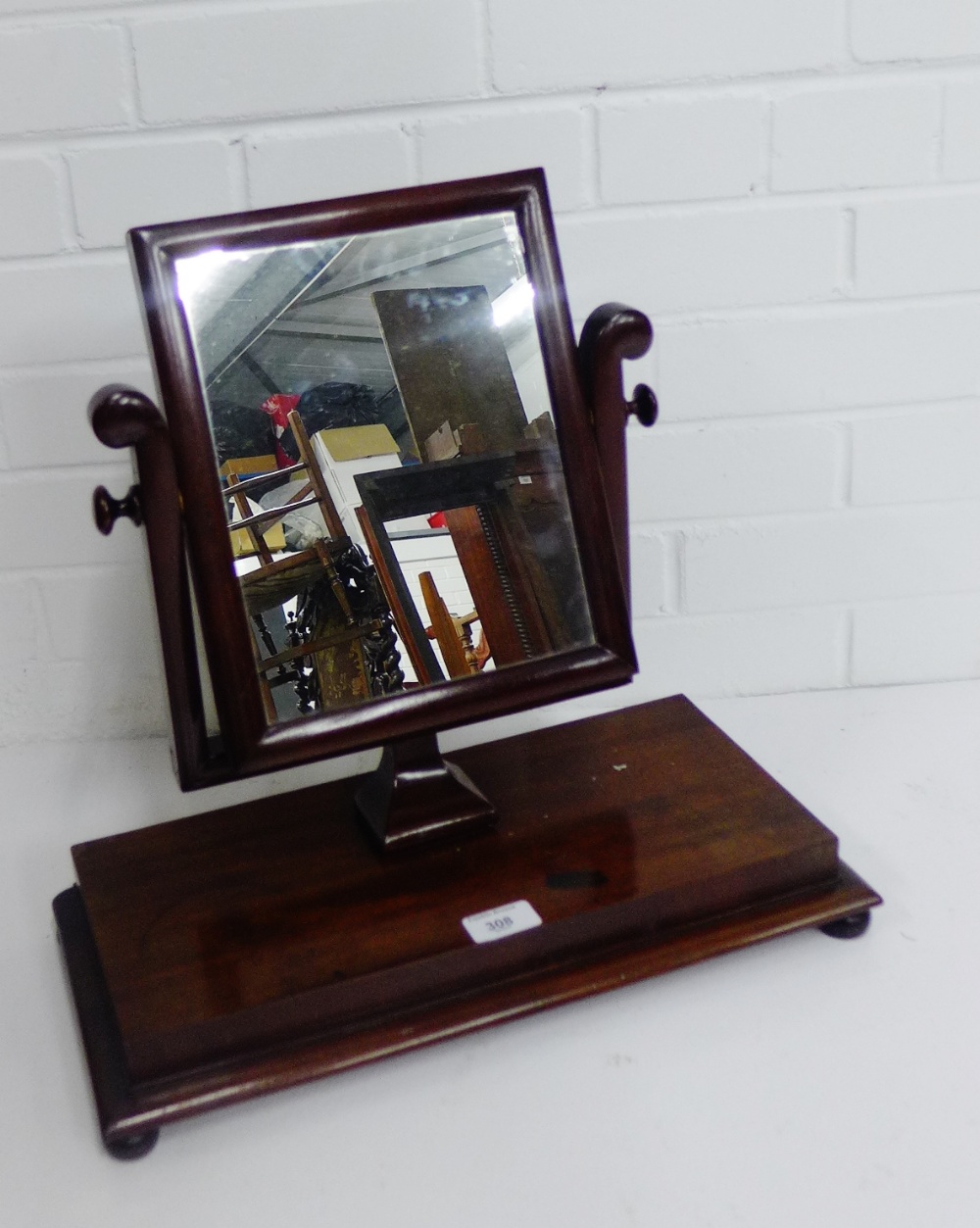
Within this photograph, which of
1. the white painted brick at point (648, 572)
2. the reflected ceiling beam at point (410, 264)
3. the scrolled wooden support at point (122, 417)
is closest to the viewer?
the scrolled wooden support at point (122, 417)

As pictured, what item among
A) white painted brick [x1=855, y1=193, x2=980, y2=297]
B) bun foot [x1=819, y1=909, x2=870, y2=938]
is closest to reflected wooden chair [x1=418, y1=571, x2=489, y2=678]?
bun foot [x1=819, y1=909, x2=870, y2=938]

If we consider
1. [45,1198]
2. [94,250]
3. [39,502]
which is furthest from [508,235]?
[45,1198]

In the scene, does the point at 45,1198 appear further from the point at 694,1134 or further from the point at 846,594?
the point at 846,594

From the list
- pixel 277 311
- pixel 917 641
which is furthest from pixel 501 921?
pixel 917 641

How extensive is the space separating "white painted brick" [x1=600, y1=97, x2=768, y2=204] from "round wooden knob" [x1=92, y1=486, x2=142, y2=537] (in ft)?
1.77

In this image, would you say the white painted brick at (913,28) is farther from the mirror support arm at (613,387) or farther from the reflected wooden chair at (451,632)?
the reflected wooden chair at (451,632)

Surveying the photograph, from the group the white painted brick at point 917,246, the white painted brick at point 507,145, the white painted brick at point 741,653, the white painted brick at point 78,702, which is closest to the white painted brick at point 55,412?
the white painted brick at point 78,702

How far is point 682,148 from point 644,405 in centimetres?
33

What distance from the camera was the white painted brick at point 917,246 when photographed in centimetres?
113

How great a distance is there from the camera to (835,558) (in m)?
1.26

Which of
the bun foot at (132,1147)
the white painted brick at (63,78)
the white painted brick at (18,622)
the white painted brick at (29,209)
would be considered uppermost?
the white painted brick at (63,78)

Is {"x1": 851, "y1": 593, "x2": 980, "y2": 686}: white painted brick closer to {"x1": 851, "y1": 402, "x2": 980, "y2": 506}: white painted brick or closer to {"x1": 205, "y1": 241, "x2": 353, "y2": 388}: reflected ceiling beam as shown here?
{"x1": 851, "y1": 402, "x2": 980, "y2": 506}: white painted brick

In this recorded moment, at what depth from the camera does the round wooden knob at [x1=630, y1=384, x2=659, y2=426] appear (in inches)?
34.5

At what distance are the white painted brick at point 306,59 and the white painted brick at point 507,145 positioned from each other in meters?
0.03
